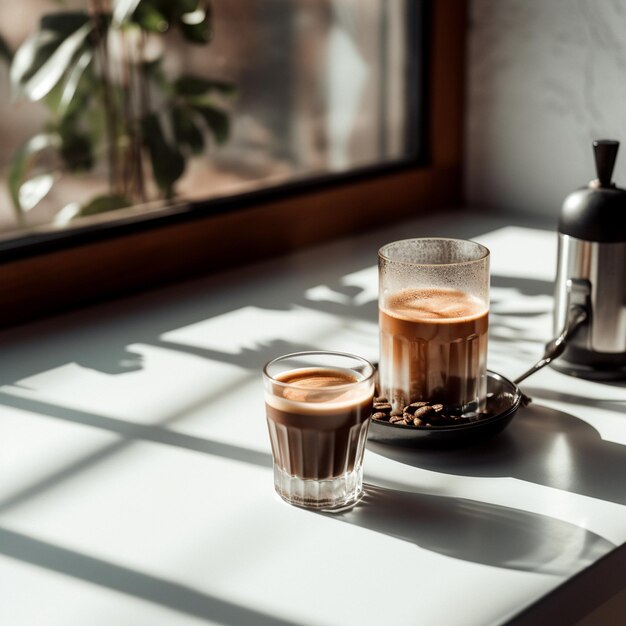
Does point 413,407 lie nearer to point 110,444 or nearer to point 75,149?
point 110,444

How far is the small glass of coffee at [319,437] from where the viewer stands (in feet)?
2.42

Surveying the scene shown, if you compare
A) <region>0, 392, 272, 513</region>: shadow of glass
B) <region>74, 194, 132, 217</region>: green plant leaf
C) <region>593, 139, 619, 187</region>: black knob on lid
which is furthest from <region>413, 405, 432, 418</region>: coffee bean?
<region>74, 194, 132, 217</region>: green plant leaf

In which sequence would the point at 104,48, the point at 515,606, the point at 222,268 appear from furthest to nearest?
the point at 104,48, the point at 222,268, the point at 515,606

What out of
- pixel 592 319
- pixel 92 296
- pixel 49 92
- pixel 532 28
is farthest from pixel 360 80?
pixel 592 319

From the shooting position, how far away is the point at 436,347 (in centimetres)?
86

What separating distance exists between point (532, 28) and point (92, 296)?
89cm

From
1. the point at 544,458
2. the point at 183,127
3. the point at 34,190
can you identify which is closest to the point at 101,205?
the point at 34,190

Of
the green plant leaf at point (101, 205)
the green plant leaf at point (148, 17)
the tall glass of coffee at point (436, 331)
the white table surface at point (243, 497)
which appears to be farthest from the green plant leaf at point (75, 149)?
the tall glass of coffee at point (436, 331)

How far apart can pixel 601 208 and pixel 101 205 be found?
2.80ft

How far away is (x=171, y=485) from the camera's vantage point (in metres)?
0.79

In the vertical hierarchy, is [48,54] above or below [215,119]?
above

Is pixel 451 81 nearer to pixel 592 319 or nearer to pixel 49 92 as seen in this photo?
pixel 49 92

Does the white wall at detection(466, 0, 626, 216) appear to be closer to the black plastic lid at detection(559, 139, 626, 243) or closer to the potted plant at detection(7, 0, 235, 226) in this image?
the potted plant at detection(7, 0, 235, 226)

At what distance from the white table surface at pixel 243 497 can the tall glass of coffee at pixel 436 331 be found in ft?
0.19
